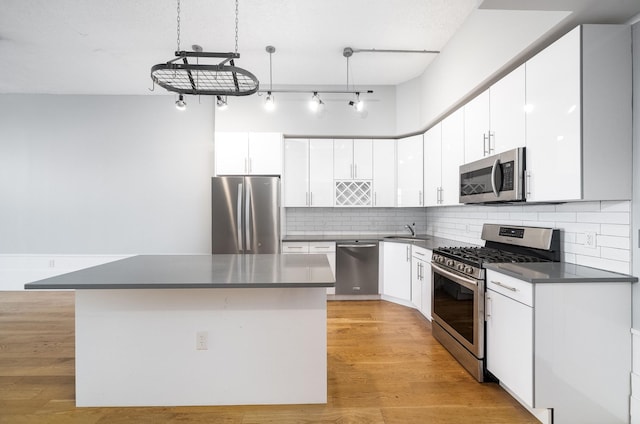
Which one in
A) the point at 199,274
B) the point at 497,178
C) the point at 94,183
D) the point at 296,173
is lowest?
the point at 199,274

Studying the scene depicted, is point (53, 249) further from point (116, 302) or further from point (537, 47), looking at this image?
point (537, 47)

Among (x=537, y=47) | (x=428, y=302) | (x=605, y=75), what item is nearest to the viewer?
(x=605, y=75)

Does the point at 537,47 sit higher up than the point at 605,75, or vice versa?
the point at 537,47

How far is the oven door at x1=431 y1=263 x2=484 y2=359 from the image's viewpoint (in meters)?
2.36

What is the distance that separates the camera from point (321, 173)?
15.2 feet

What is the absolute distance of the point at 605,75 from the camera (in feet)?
6.17

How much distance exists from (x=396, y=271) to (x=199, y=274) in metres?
2.88

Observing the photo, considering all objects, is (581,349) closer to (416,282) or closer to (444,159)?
(416,282)

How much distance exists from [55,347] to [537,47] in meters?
4.74

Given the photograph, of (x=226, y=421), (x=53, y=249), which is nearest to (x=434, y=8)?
(x=226, y=421)

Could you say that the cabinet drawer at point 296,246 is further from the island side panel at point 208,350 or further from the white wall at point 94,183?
the island side panel at point 208,350

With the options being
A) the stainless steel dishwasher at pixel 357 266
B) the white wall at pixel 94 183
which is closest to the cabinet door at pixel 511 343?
the stainless steel dishwasher at pixel 357 266

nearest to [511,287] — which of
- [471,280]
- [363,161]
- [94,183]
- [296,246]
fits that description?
[471,280]

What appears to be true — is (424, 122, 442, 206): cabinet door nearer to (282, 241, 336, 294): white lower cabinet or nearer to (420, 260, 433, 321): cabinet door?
(420, 260, 433, 321): cabinet door
